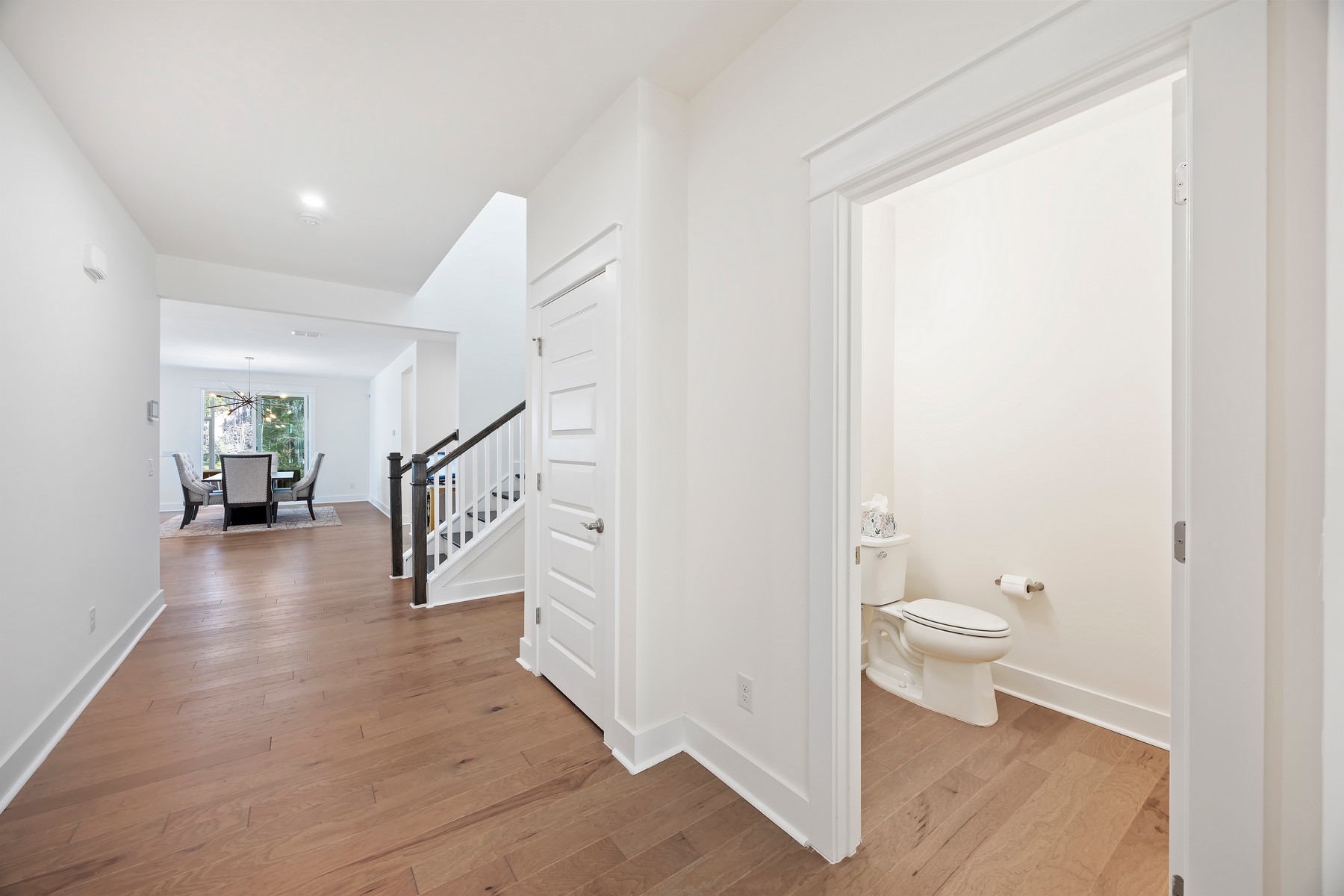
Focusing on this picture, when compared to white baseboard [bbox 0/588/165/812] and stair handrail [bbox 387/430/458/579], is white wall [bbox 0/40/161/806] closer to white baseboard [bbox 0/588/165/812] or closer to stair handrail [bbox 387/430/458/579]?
white baseboard [bbox 0/588/165/812]

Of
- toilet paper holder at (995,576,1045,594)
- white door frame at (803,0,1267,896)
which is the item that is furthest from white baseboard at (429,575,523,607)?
white door frame at (803,0,1267,896)

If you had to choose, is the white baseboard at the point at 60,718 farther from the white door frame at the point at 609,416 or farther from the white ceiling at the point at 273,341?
the white ceiling at the point at 273,341

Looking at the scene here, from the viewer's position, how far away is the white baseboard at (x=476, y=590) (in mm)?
4059

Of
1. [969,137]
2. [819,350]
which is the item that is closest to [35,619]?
[819,350]

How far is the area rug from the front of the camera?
7117mm

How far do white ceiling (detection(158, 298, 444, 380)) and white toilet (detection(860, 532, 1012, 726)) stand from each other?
4.63 meters

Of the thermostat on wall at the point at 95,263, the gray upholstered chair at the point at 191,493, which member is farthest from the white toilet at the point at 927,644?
the gray upholstered chair at the point at 191,493

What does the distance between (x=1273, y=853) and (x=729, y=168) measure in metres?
2.13

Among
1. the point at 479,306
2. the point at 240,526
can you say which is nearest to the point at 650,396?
the point at 479,306

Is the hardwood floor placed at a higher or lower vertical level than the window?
lower

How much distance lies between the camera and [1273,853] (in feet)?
2.98

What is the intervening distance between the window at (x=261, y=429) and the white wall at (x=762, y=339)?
405 inches

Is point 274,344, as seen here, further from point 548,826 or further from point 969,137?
point 969,137

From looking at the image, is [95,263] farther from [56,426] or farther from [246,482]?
[246,482]
